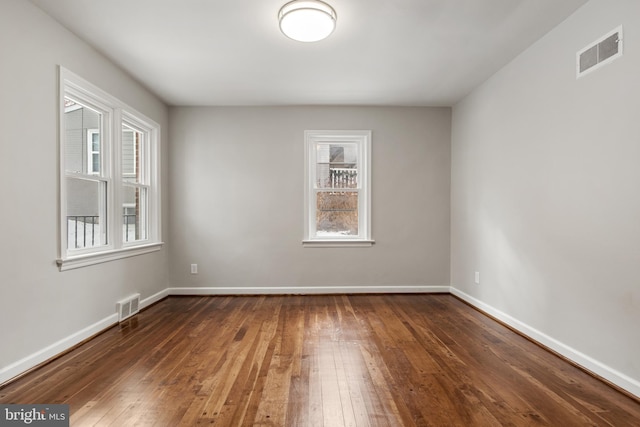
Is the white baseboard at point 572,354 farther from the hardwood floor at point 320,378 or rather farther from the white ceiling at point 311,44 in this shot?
the white ceiling at point 311,44

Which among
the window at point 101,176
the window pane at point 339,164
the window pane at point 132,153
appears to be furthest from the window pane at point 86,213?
the window pane at point 339,164

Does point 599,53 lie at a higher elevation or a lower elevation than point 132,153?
higher

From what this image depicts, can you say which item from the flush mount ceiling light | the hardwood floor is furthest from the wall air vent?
the hardwood floor

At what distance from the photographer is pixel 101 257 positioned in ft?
10.4

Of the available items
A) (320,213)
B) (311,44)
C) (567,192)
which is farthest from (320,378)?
(320,213)

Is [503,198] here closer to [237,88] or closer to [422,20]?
[422,20]

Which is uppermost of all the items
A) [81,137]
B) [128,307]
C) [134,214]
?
[81,137]

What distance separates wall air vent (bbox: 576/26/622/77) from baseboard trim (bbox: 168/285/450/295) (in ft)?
10.3

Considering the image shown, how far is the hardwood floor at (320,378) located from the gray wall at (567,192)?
35 cm

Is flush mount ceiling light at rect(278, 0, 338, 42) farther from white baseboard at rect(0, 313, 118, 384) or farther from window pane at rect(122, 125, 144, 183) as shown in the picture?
white baseboard at rect(0, 313, 118, 384)

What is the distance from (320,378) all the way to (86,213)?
260cm

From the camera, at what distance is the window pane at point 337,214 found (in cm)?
487

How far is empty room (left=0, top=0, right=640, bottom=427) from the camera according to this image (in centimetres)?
212

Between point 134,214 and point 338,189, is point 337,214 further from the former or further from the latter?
point 134,214
